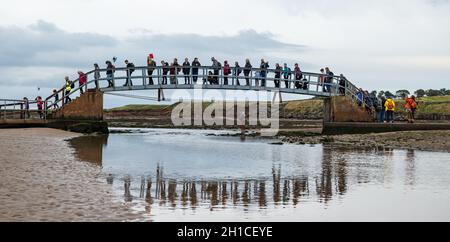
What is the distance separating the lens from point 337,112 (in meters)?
31.7

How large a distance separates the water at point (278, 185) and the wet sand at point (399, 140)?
397cm

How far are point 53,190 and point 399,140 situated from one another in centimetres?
1913

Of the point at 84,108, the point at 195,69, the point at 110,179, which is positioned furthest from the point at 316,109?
the point at 110,179

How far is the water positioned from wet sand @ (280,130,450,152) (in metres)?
3.97

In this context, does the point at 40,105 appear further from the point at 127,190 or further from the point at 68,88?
the point at 127,190

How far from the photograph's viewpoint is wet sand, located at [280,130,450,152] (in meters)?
23.7

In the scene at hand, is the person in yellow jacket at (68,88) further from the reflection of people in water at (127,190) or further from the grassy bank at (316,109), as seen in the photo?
the grassy bank at (316,109)

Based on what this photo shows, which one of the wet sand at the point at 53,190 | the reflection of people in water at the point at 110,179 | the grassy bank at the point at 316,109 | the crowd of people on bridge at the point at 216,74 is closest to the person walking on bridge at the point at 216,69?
the crowd of people on bridge at the point at 216,74

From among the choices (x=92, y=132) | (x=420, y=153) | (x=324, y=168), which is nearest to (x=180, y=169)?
(x=324, y=168)

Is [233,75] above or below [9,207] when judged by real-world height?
above
